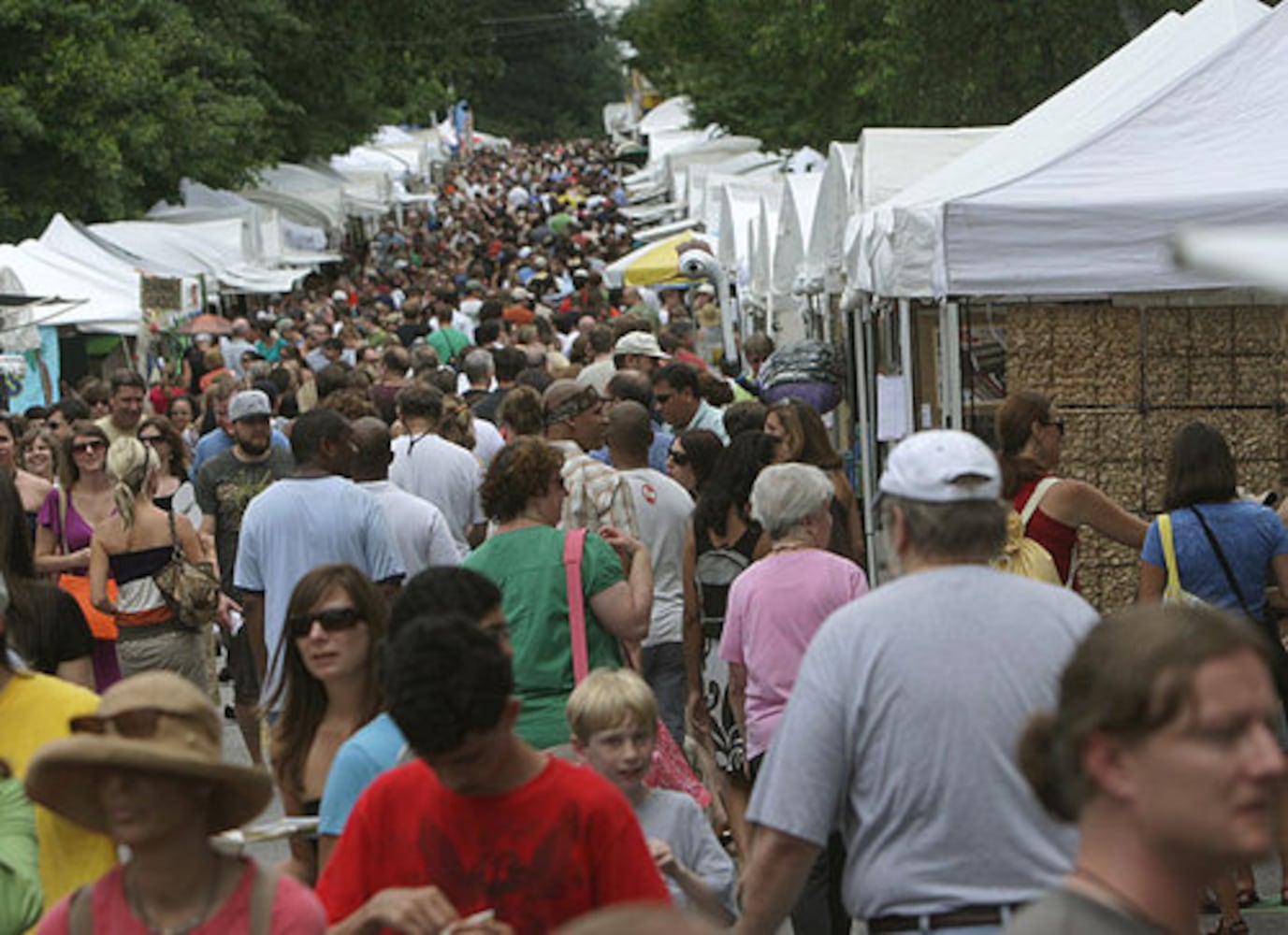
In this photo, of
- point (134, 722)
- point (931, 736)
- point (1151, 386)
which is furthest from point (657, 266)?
point (134, 722)

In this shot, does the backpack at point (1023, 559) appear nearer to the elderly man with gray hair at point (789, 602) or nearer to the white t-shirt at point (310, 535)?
the elderly man with gray hair at point (789, 602)

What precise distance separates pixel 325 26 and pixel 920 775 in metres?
44.7

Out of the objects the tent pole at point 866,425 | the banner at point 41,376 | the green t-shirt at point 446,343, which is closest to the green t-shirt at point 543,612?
the tent pole at point 866,425

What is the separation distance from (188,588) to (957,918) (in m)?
5.79

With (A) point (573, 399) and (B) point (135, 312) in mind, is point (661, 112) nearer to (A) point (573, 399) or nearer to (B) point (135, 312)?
(B) point (135, 312)

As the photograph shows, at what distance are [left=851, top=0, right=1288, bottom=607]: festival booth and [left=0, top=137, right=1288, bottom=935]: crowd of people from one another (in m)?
0.88

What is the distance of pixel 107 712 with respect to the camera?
381 cm

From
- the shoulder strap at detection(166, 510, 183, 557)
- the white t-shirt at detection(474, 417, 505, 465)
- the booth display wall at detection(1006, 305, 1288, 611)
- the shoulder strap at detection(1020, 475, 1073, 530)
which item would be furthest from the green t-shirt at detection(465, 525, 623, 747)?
the white t-shirt at detection(474, 417, 505, 465)

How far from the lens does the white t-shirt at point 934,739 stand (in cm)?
408

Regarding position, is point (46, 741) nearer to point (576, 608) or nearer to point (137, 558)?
point (576, 608)

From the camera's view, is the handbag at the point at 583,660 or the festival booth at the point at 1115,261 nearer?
the handbag at the point at 583,660

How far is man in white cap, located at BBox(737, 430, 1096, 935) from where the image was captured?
4.08 metres

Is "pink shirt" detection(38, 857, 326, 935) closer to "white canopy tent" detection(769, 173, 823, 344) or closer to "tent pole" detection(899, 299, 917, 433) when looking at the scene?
"tent pole" detection(899, 299, 917, 433)

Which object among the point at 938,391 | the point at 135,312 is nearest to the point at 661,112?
the point at 135,312
